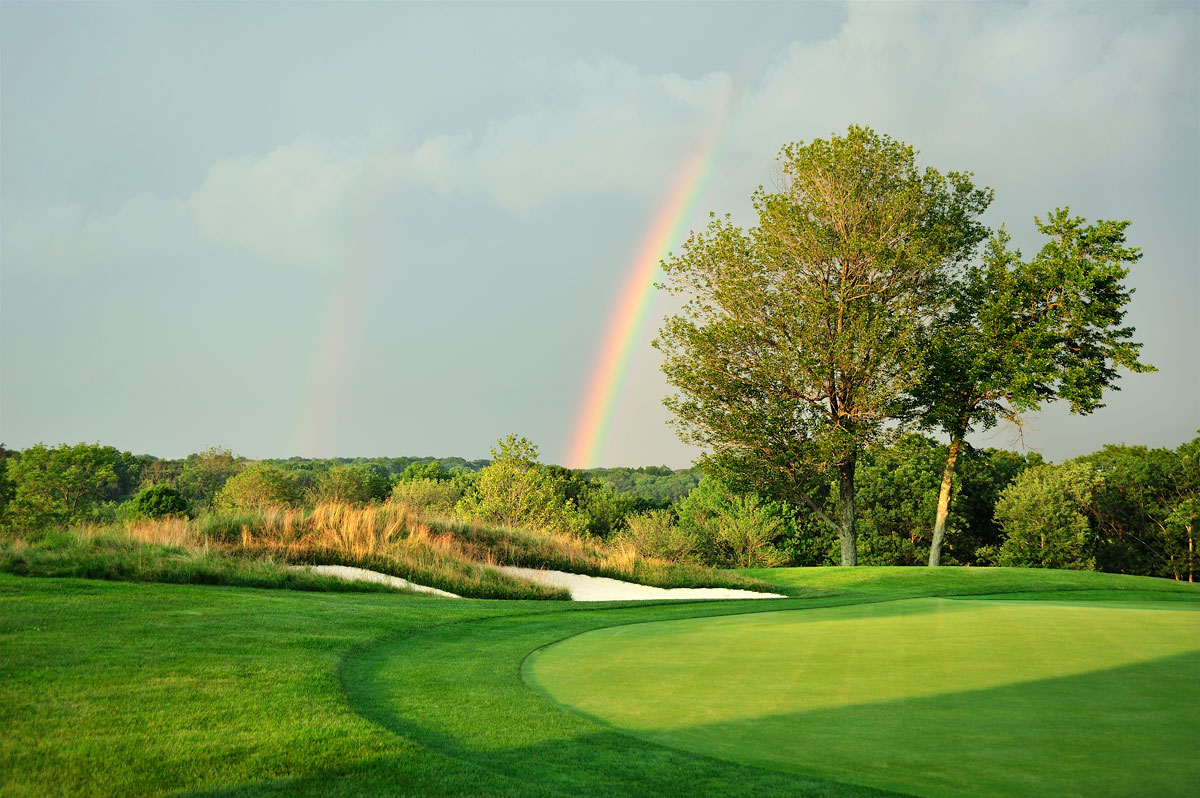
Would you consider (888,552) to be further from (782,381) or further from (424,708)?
(424,708)

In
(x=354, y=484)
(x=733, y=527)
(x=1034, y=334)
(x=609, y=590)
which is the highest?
(x=1034, y=334)

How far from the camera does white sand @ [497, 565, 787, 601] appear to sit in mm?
16125

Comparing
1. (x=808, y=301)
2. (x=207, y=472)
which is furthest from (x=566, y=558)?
(x=207, y=472)

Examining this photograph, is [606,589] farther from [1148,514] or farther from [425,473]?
[425,473]

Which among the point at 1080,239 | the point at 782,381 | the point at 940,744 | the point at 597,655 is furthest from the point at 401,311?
the point at 940,744

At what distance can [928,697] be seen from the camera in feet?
15.3

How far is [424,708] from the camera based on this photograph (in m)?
4.98

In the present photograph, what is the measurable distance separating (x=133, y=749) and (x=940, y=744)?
3.96m

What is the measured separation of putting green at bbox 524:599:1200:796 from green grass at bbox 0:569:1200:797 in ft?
0.43

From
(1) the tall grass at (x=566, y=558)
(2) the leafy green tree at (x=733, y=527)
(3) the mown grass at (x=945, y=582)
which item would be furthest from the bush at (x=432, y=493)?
(3) the mown grass at (x=945, y=582)

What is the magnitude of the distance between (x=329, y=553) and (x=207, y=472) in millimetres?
70024

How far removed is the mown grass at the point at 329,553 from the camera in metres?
11.6

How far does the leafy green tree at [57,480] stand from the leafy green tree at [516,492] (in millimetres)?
35088

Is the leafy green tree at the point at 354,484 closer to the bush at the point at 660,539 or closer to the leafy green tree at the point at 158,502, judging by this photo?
the leafy green tree at the point at 158,502
